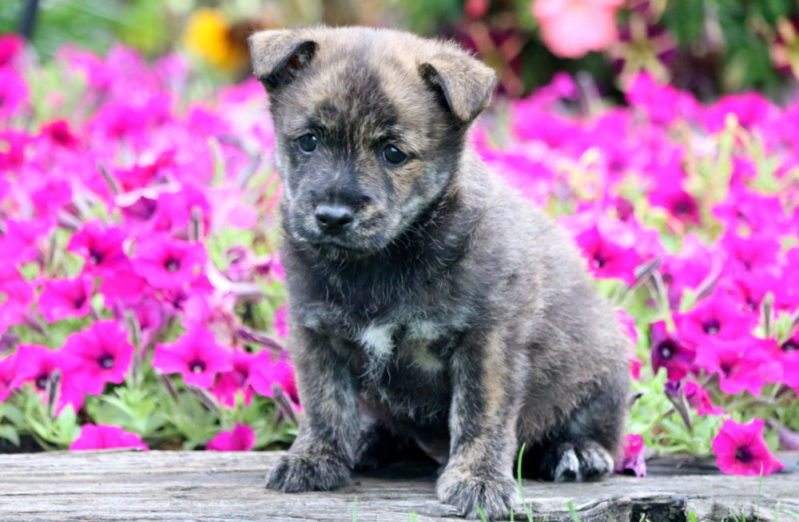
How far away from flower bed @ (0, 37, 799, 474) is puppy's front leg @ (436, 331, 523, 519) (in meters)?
0.65

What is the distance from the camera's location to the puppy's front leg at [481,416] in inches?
153

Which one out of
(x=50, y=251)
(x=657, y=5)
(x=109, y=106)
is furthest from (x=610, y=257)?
(x=657, y=5)

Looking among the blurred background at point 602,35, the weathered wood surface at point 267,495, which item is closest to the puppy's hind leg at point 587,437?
the weathered wood surface at point 267,495

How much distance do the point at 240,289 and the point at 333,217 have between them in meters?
1.34

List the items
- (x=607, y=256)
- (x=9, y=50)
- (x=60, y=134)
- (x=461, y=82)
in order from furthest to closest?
(x=9, y=50) → (x=60, y=134) → (x=607, y=256) → (x=461, y=82)

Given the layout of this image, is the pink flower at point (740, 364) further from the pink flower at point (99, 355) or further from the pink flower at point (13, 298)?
the pink flower at point (13, 298)

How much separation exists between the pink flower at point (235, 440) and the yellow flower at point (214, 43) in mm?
7182

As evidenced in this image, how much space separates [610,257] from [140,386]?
1.80 m

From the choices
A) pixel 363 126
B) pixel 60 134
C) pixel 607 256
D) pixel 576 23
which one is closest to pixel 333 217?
pixel 363 126

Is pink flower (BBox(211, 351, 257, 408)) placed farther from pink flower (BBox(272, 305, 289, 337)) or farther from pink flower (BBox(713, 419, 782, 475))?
pink flower (BBox(713, 419, 782, 475))

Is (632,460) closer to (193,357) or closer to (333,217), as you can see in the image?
(333,217)

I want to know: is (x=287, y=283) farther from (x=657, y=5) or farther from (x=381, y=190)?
(x=657, y=5)

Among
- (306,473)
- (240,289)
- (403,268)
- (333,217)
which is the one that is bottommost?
(306,473)

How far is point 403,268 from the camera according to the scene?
13.0 feet
